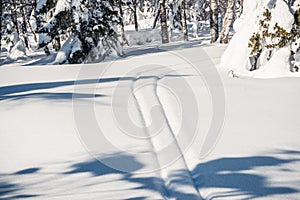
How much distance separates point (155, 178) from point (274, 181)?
50.4 inches

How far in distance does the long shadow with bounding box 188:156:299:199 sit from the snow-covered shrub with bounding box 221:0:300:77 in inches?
215

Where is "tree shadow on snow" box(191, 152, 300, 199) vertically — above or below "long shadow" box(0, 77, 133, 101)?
below

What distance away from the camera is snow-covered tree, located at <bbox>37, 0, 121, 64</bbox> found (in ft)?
43.7

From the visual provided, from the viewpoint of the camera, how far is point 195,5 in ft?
123

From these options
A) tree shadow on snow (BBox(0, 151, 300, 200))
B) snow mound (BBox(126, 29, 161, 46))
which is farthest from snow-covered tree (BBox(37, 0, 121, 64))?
snow mound (BBox(126, 29, 161, 46))

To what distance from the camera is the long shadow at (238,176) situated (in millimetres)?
2814

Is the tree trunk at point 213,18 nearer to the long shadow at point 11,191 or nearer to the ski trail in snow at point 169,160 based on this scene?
the ski trail in snow at point 169,160

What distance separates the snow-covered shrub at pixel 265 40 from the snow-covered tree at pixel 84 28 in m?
6.84

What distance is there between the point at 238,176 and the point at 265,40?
23.4 feet

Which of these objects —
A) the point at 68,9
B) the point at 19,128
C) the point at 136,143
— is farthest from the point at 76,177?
the point at 68,9

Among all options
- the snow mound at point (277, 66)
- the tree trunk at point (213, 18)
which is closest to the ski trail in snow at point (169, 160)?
the snow mound at point (277, 66)

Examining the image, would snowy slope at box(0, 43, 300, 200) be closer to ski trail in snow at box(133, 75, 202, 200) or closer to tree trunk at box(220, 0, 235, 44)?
ski trail in snow at box(133, 75, 202, 200)

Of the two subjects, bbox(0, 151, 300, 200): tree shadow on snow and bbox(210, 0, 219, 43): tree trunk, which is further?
bbox(210, 0, 219, 43): tree trunk

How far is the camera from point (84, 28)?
45.2 ft
